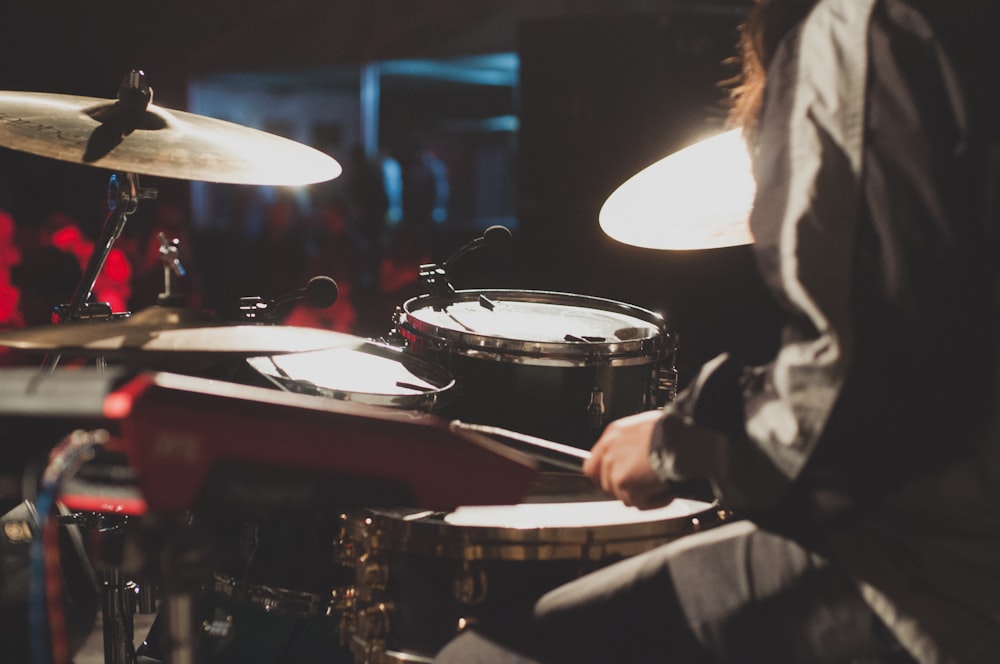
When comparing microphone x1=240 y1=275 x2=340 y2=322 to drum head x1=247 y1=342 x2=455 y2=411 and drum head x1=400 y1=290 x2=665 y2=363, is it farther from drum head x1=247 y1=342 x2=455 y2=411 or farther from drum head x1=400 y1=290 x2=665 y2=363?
drum head x1=400 y1=290 x2=665 y2=363

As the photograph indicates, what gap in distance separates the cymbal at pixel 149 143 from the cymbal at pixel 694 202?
2.27 ft

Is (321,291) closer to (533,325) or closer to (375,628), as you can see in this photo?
(533,325)

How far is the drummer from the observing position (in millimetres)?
906

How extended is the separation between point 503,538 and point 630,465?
35 centimetres

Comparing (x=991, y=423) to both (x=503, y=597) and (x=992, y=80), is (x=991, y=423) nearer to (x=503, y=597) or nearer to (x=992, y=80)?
(x=992, y=80)

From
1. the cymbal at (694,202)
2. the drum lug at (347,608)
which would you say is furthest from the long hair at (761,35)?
the drum lug at (347,608)

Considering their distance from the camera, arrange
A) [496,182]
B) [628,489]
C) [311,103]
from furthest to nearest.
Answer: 1. [311,103]
2. [496,182]
3. [628,489]

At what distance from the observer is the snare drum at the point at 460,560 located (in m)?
1.42

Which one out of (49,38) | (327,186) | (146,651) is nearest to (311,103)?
(327,186)

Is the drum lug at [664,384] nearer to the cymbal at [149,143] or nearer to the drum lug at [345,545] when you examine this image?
the drum lug at [345,545]

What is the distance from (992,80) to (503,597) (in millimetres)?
1021

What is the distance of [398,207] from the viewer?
9.48 m

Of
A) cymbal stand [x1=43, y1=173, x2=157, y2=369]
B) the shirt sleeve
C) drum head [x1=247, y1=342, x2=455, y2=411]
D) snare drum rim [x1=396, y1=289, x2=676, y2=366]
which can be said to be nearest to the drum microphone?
snare drum rim [x1=396, y1=289, x2=676, y2=366]

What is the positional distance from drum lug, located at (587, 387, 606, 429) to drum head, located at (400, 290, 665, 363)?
0.08 metres
